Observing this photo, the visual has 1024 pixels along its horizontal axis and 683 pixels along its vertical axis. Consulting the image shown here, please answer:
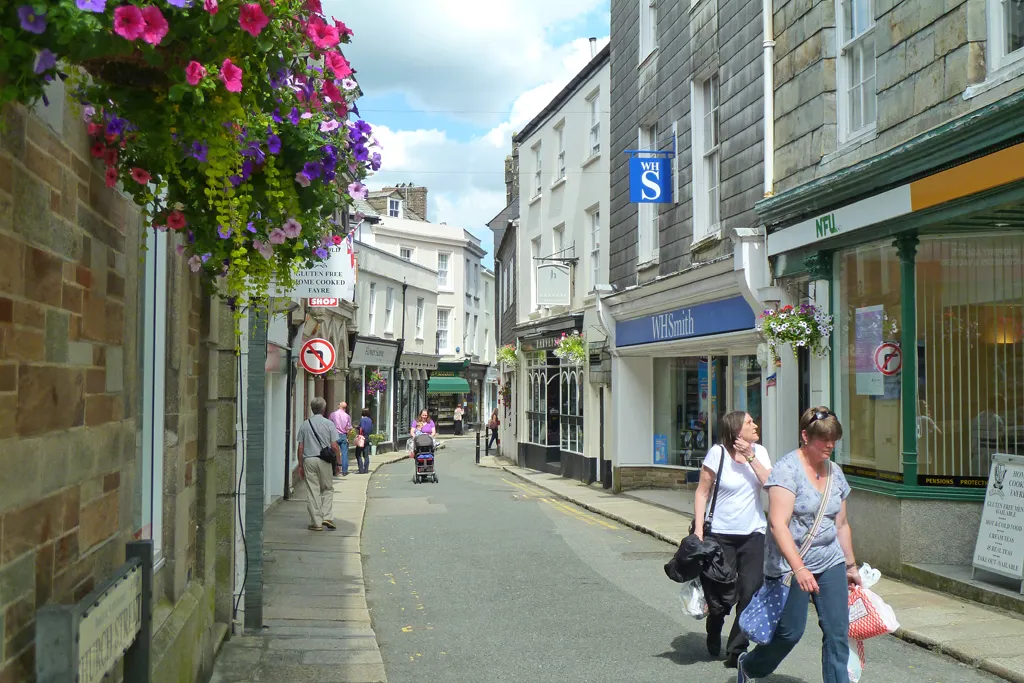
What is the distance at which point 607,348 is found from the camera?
21.1 metres

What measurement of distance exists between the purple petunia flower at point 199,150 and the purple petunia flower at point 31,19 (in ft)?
2.67

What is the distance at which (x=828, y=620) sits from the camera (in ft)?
17.7

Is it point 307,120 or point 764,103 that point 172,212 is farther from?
point 764,103

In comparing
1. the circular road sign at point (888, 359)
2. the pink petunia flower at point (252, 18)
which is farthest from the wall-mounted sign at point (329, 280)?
the pink petunia flower at point (252, 18)

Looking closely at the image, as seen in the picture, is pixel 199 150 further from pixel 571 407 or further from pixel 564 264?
pixel 571 407

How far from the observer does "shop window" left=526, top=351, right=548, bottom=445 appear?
27594 mm

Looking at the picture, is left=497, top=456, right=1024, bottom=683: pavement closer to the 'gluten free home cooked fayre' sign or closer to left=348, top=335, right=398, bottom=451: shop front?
the 'gluten free home cooked fayre' sign

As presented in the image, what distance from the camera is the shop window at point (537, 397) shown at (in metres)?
27.6

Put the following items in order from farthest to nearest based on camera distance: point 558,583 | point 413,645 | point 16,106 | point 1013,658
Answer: point 558,583 < point 413,645 < point 1013,658 < point 16,106

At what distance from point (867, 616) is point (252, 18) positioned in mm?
4625

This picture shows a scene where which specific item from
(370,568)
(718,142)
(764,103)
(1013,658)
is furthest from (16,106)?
(718,142)

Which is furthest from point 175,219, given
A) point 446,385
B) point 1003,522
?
point 446,385

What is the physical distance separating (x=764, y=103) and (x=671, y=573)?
826 centimetres

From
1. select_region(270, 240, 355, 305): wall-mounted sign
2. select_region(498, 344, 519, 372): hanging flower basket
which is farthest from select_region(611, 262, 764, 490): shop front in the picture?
select_region(498, 344, 519, 372): hanging flower basket
